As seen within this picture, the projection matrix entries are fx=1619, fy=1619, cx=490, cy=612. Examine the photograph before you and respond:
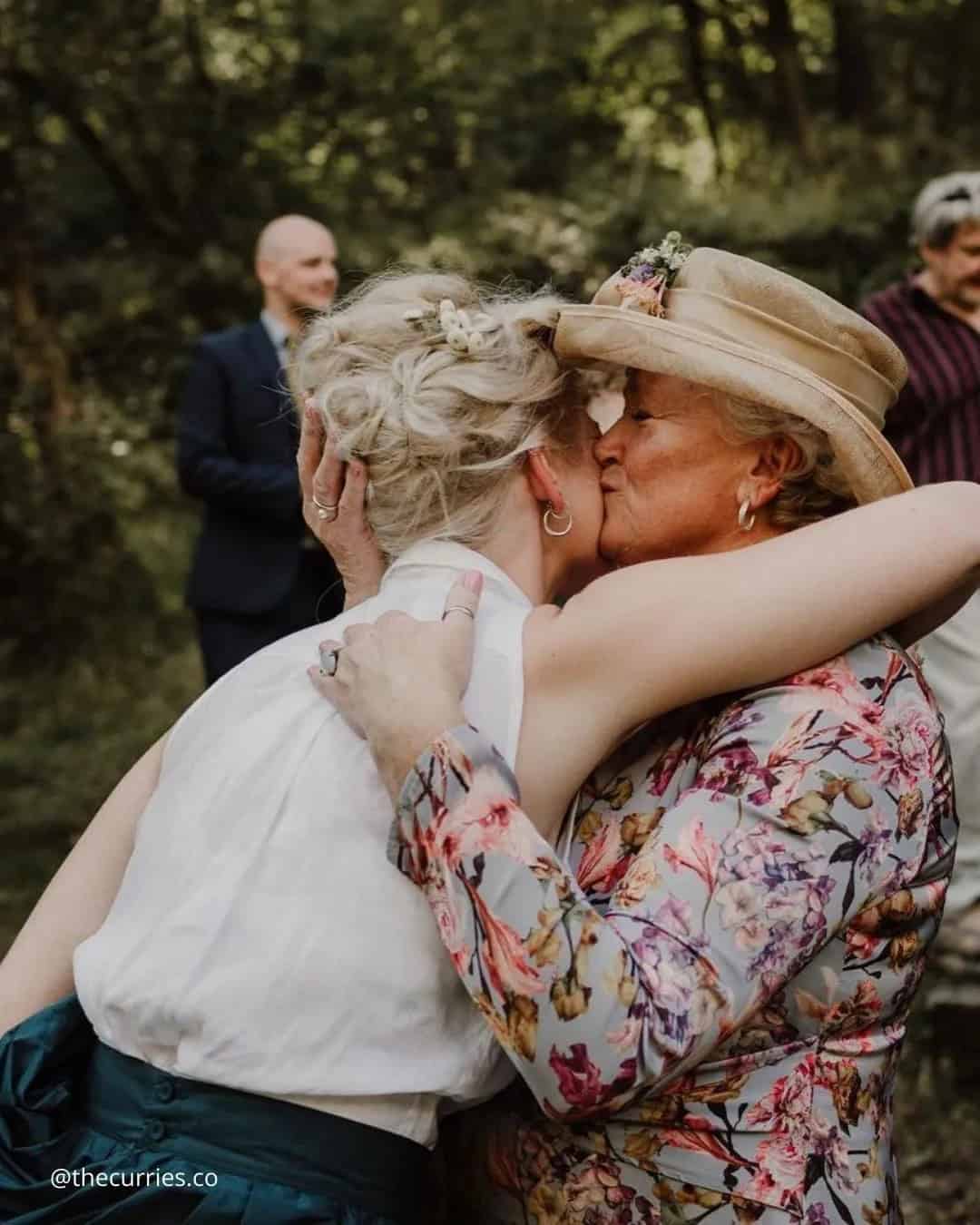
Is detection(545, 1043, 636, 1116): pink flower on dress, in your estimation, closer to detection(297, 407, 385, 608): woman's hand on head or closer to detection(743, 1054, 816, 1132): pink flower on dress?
detection(743, 1054, 816, 1132): pink flower on dress

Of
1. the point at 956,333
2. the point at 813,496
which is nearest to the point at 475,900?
the point at 813,496

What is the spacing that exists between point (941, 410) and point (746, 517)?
10.4 ft

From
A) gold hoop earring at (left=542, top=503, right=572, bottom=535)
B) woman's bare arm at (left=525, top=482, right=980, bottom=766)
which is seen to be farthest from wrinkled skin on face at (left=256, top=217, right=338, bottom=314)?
woman's bare arm at (left=525, top=482, right=980, bottom=766)

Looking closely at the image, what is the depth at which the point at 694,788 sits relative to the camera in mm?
1754

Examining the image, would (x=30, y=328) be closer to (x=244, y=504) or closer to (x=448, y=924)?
(x=244, y=504)

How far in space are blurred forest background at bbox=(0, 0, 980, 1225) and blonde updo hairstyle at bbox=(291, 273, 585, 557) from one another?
7.48m

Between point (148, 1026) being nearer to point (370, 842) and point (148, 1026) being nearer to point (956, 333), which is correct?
point (370, 842)

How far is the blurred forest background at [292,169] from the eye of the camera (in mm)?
10125

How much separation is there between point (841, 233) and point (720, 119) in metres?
3.04

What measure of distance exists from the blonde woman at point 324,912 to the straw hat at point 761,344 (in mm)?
147

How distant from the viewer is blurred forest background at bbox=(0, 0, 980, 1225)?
10125 mm

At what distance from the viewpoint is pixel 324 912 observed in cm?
173

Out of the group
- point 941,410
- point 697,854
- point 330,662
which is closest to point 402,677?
point 330,662

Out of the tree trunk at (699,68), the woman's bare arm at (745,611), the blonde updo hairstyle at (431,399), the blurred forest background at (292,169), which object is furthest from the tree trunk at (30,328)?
the woman's bare arm at (745,611)
